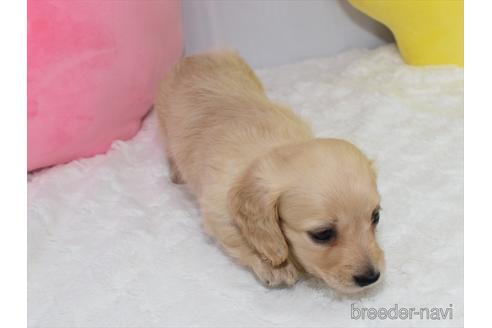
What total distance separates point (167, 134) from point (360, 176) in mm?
895

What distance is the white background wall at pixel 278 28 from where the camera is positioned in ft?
9.29

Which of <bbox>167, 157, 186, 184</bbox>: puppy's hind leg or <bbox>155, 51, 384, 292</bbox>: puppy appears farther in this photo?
<bbox>167, 157, 186, 184</bbox>: puppy's hind leg

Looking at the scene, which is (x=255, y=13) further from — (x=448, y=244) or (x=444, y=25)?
(x=448, y=244)

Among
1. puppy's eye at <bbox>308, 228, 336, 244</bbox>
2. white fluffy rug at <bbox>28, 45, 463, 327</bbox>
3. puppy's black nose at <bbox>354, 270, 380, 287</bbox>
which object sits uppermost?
puppy's eye at <bbox>308, 228, 336, 244</bbox>

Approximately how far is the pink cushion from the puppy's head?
2.92ft

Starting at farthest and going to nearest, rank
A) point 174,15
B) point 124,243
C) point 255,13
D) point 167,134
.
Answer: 1. point 255,13
2. point 174,15
3. point 167,134
4. point 124,243

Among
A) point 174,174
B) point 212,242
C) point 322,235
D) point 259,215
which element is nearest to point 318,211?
point 322,235

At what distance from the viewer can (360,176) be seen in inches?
60.2

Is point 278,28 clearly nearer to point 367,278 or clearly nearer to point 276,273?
point 276,273

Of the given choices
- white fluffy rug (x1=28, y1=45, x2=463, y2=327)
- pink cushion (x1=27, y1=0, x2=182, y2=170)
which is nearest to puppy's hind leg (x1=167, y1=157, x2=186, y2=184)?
white fluffy rug (x1=28, y1=45, x2=463, y2=327)

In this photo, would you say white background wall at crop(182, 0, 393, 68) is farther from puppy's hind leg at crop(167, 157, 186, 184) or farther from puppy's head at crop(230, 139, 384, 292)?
puppy's head at crop(230, 139, 384, 292)

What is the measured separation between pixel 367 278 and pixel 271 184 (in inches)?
13.6

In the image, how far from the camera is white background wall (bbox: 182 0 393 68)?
9.29 ft

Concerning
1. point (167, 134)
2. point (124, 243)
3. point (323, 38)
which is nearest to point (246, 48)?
point (323, 38)
